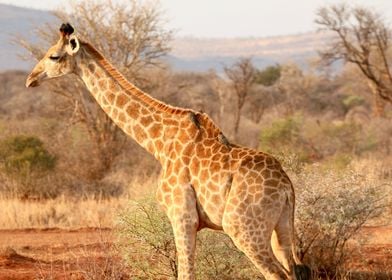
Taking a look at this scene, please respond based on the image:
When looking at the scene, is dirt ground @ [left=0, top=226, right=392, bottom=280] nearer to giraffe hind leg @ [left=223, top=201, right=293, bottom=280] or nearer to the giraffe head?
the giraffe head

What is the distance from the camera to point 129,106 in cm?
783

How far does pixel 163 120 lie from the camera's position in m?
7.62

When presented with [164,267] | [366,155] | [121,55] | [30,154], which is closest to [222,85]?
[366,155]

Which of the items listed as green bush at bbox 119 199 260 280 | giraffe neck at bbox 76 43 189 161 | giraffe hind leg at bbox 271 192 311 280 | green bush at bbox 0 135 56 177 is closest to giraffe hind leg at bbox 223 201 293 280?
giraffe hind leg at bbox 271 192 311 280

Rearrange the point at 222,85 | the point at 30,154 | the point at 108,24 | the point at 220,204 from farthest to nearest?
the point at 222,85
the point at 108,24
the point at 30,154
the point at 220,204

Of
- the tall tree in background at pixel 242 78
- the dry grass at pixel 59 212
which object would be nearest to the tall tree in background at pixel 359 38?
the tall tree in background at pixel 242 78

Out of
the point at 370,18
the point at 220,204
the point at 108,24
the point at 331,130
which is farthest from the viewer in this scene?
the point at 370,18

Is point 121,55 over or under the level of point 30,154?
over

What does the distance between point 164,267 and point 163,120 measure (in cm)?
198

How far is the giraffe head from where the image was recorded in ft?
25.7

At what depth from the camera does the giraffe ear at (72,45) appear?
7824 mm

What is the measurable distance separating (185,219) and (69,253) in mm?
5094

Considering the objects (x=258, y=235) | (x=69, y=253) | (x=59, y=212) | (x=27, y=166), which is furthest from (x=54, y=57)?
(x=27, y=166)

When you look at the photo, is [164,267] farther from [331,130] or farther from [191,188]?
[331,130]
